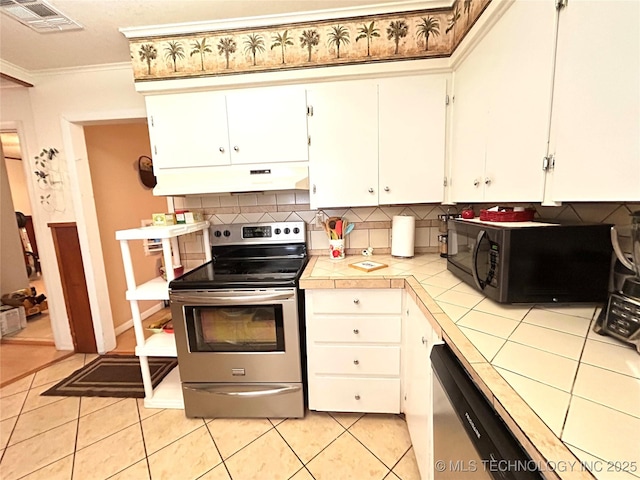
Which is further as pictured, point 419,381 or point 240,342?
point 240,342

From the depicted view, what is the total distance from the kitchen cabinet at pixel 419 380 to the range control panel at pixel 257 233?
0.96m

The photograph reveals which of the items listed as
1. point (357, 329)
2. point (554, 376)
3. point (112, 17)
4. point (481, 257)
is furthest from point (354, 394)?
point (112, 17)

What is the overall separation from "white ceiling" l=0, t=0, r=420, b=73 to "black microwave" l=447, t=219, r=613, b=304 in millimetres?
1561

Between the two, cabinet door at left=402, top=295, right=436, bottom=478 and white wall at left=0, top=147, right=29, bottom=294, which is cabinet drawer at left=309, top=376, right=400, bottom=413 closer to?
cabinet door at left=402, top=295, right=436, bottom=478

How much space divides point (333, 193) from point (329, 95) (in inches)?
24.4

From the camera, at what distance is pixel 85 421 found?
5.89ft

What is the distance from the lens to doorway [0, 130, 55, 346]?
114 inches

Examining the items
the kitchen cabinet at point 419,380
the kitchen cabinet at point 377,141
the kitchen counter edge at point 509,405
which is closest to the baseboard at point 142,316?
the kitchen cabinet at point 377,141

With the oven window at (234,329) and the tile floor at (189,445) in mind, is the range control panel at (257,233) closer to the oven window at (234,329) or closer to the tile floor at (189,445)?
the oven window at (234,329)

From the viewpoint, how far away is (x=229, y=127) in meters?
1.77

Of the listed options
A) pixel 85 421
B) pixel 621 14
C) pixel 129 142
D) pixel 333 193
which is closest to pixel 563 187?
pixel 621 14

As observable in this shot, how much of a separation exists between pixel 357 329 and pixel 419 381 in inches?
17.5

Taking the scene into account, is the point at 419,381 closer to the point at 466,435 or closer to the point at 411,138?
the point at 466,435

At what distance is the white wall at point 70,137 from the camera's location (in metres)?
2.22
